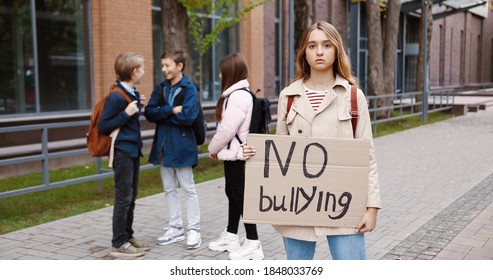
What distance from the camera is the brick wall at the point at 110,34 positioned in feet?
46.4

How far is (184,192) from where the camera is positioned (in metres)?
6.01

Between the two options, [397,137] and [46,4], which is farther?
[397,137]

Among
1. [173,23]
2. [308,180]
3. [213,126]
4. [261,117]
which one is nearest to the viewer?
[308,180]

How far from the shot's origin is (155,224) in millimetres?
6906

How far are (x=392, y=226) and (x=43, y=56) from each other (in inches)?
364

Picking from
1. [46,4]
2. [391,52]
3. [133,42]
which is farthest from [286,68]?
[46,4]

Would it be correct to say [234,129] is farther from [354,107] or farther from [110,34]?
[110,34]

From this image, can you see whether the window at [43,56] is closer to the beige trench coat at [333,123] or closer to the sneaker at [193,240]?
the sneaker at [193,240]

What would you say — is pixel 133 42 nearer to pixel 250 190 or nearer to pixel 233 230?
pixel 233 230

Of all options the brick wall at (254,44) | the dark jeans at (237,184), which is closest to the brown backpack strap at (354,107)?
the dark jeans at (237,184)

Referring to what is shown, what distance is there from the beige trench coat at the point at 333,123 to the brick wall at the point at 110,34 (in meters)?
11.7

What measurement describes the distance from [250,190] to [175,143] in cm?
269

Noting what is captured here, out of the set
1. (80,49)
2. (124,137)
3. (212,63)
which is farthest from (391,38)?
(124,137)

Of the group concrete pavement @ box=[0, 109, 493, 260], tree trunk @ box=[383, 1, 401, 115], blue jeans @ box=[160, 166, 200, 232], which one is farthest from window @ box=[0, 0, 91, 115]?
tree trunk @ box=[383, 1, 401, 115]
